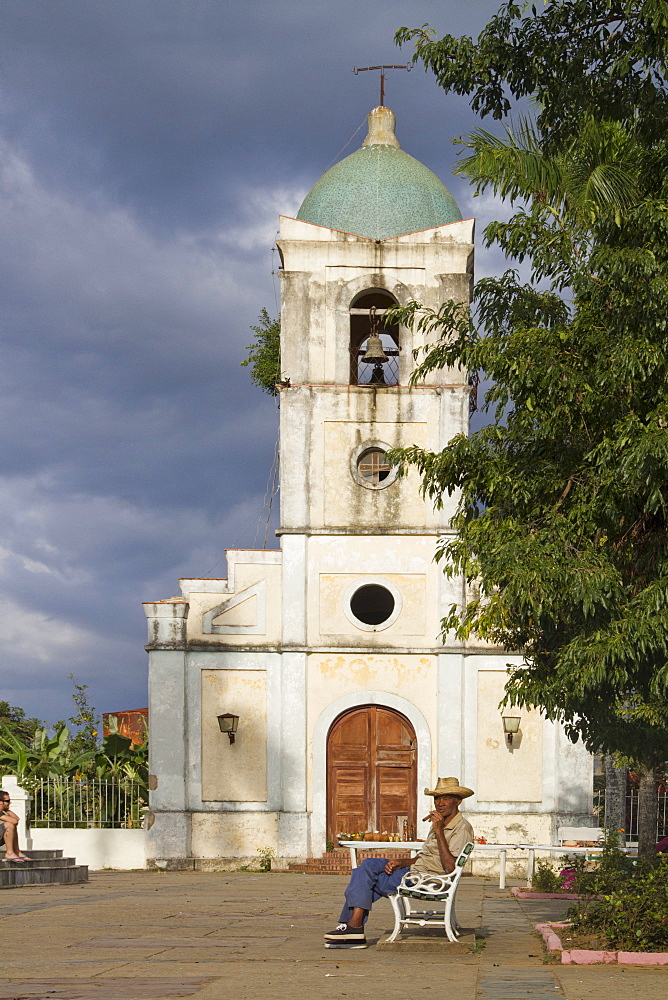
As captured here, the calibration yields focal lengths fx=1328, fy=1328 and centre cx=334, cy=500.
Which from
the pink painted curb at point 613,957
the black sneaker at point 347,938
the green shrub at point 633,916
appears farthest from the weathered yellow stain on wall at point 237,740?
the pink painted curb at point 613,957

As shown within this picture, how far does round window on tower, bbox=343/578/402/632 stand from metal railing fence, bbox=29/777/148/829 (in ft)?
17.6

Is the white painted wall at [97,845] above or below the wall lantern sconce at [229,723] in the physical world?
below

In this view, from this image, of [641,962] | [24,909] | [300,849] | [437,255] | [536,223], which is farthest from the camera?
[437,255]

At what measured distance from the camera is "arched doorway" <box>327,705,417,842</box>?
23.8 m

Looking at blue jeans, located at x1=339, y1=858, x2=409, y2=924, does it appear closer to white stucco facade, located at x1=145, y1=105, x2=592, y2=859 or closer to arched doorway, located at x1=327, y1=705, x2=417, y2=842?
white stucco facade, located at x1=145, y1=105, x2=592, y2=859

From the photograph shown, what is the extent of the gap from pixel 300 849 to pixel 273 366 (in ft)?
39.2

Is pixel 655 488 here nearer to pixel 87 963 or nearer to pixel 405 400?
pixel 87 963

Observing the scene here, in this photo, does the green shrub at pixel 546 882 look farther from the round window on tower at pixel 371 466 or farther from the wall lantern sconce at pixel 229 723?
the round window on tower at pixel 371 466

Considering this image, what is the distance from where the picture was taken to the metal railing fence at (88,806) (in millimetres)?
24906

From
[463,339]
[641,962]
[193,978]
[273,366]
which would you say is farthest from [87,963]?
[273,366]

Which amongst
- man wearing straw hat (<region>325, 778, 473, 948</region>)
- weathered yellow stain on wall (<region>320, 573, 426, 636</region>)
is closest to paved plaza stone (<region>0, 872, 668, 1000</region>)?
man wearing straw hat (<region>325, 778, 473, 948</region>)

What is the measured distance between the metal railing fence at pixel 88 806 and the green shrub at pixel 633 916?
49.6 ft

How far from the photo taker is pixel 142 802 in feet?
83.5

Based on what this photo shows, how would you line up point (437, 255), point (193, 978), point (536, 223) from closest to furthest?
point (193, 978), point (536, 223), point (437, 255)
